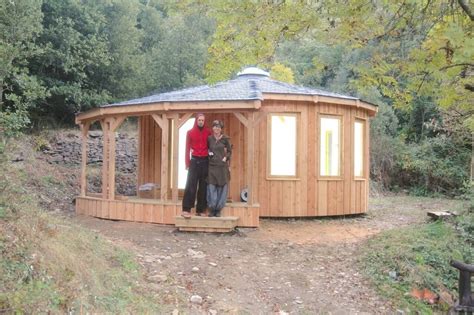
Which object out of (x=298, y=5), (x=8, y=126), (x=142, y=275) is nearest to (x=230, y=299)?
(x=142, y=275)

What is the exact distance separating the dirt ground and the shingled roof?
2458 mm

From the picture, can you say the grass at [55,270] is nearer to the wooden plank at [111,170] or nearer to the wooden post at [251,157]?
the wooden post at [251,157]

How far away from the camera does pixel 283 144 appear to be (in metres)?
9.14

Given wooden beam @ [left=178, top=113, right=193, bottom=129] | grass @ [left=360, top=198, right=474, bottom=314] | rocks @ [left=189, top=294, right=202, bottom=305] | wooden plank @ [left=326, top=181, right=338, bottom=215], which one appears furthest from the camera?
wooden plank @ [left=326, top=181, right=338, bottom=215]

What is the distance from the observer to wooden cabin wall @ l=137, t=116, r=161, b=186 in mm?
10133

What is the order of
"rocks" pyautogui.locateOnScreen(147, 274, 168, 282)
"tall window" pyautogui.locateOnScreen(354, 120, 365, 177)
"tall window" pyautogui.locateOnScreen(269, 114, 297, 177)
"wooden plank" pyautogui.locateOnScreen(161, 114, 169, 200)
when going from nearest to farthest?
"rocks" pyautogui.locateOnScreen(147, 274, 168, 282)
"wooden plank" pyautogui.locateOnScreen(161, 114, 169, 200)
"tall window" pyautogui.locateOnScreen(269, 114, 297, 177)
"tall window" pyautogui.locateOnScreen(354, 120, 365, 177)

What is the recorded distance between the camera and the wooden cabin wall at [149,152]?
10.1 metres

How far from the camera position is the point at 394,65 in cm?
532

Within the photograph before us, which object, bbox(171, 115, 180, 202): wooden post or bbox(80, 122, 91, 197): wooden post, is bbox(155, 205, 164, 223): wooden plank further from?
bbox(80, 122, 91, 197): wooden post

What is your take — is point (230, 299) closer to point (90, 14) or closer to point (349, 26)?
point (349, 26)

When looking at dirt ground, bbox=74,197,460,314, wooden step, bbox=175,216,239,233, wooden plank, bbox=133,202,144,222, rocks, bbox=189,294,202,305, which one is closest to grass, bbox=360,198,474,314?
dirt ground, bbox=74,197,460,314

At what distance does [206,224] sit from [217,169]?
0.93 m

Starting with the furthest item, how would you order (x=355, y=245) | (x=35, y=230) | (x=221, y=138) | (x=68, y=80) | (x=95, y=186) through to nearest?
(x=68, y=80) < (x=95, y=186) < (x=221, y=138) < (x=355, y=245) < (x=35, y=230)

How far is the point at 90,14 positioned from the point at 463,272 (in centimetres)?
1448
